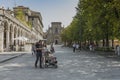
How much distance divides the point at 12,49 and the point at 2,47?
308 inches

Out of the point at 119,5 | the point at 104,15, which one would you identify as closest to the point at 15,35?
the point at 104,15

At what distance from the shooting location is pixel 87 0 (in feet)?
123

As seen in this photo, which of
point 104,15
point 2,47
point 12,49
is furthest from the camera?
point 12,49

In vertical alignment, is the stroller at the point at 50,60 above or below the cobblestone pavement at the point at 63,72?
above

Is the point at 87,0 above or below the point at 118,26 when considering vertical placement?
above

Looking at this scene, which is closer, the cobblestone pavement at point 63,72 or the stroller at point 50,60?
the cobblestone pavement at point 63,72

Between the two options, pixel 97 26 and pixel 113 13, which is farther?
pixel 97 26

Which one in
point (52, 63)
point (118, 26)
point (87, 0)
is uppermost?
point (87, 0)

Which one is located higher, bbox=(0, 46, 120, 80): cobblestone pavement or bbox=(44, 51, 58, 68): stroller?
bbox=(44, 51, 58, 68): stroller

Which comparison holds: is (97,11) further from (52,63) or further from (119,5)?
(52,63)

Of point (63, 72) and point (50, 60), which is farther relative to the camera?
point (50, 60)

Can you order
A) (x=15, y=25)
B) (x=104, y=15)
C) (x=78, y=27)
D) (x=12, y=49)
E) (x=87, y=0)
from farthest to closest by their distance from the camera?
(x=78, y=27), (x=15, y=25), (x=12, y=49), (x=104, y=15), (x=87, y=0)

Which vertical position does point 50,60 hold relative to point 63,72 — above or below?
above

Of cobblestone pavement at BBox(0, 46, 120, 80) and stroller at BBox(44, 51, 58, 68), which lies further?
stroller at BBox(44, 51, 58, 68)
